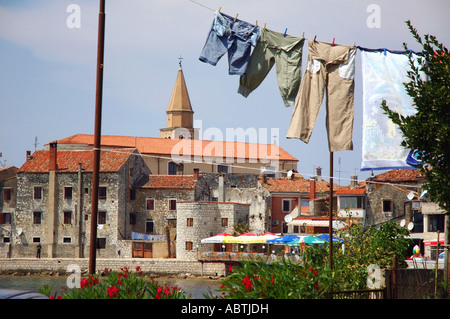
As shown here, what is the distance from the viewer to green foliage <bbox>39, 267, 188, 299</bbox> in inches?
447

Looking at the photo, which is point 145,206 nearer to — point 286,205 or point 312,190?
point 286,205

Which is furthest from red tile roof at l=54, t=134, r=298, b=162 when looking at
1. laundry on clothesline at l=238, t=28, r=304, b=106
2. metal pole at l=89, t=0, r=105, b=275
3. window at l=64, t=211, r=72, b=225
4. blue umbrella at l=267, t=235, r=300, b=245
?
metal pole at l=89, t=0, r=105, b=275

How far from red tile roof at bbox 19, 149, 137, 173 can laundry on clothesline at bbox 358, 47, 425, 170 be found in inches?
1827

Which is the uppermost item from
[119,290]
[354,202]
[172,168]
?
[172,168]

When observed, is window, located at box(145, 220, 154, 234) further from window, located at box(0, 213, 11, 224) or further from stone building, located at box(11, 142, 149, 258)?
window, located at box(0, 213, 11, 224)

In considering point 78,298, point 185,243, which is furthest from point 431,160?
point 185,243

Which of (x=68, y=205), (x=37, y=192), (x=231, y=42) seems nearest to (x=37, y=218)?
(x=37, y=192)

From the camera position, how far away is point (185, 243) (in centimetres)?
5947

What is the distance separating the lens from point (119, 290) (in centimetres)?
1161

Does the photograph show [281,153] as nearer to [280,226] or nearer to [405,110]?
[280,226]

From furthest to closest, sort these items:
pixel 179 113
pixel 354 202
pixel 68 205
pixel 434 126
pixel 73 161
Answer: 1. pixel 179 113
2. pixel 73 161
3. pixel 68 205
4. pixel 354 202
5. pixel 434 126

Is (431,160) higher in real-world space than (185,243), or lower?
higher

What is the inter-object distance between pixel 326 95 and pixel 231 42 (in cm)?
262
